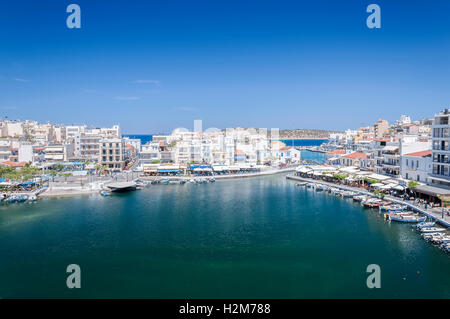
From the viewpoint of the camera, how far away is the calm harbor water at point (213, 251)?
9.52 metres

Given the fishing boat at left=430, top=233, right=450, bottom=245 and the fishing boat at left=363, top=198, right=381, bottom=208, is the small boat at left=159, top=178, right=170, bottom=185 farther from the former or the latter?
the fishing boat at left=430, top=233, right=450, bottom=245

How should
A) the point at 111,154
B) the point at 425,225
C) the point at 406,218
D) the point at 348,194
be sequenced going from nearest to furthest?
the point at 425,225 → the point at 406,218 → the point at 348,194 → the point at 111,154

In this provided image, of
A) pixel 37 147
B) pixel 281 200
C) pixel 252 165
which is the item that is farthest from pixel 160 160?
pixel 281 200

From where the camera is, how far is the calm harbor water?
9.52 metres

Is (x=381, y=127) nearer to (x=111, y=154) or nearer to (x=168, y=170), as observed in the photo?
(x=168, y=170)

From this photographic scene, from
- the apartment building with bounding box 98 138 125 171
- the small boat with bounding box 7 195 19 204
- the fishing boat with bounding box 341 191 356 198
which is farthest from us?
the apartment building with bounding box 98 138 125 171

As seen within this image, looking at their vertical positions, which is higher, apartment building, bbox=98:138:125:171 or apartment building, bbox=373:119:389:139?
apartment building, bbox=373:119:389:139

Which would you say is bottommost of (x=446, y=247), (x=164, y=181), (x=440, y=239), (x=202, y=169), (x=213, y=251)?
(x=213, y=251)

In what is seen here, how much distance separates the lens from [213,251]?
1222 cm

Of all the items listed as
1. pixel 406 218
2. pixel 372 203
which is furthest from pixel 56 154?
pixel 406 218

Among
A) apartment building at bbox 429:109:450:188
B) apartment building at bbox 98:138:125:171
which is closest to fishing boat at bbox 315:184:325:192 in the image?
apartment building at bbox 429:109:450:188

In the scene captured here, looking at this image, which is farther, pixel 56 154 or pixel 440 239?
pixel 56 154

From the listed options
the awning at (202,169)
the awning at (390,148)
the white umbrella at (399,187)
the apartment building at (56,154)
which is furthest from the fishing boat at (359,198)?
the apartment building at (56,154)
